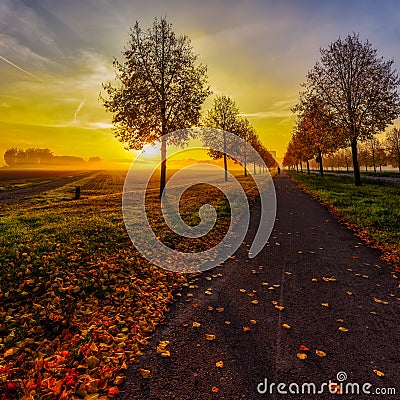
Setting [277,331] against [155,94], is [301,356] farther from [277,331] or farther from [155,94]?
[155,94]

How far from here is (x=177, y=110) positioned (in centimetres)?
2011

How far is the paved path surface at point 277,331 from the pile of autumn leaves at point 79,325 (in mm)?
403

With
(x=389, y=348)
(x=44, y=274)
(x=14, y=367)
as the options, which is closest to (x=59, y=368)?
(x=14, y=367)

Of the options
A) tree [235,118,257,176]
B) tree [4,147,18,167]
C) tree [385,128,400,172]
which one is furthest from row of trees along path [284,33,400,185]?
tree [4,147,18,167]

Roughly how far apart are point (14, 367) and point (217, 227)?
28.8 feet

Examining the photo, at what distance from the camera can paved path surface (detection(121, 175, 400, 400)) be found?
11.0 feet

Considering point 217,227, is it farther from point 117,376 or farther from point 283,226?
point 117,376

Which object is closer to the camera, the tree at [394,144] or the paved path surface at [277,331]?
the paved path surface at [277,331]

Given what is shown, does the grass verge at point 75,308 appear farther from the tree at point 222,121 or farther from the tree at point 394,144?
the tree at point 394,144

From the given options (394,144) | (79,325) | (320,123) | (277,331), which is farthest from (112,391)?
(394,144)

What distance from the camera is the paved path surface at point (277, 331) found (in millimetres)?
3367

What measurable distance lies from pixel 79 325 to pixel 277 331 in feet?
11.2

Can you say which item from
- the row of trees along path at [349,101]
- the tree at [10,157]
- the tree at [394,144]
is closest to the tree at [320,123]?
the row of trees along path at [349,101]

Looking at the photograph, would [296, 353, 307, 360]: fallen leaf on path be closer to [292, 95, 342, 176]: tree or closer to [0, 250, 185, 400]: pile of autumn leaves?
[0, 250, 185, 400]: pile of autumn leaves
